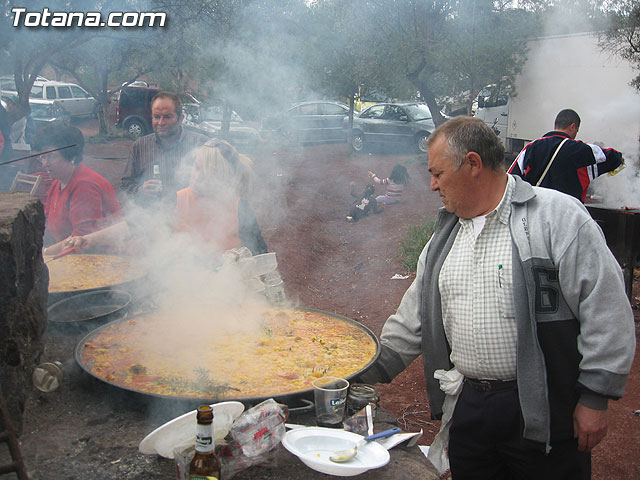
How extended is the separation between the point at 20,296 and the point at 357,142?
1778 centimetres

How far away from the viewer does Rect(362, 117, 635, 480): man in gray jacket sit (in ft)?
6.56

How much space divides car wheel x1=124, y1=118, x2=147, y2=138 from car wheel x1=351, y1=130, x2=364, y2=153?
26.2 ft

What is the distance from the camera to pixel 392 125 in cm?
1898

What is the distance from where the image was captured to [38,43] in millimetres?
9359

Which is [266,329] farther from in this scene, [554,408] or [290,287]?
[290,287]

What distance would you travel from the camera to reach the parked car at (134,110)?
67.1ft

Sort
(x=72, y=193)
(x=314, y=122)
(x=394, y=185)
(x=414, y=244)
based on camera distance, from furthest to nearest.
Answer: (x=314, y=122) < (x=394, y=185) < (x=414, y=244) < (x=72, y=193)

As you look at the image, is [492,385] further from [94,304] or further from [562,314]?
[94,304]

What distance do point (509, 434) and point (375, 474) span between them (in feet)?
1.82

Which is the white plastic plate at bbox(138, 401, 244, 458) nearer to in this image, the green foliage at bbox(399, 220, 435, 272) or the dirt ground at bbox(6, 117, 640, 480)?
Result: the dirt ground at bbox(6, 117, 640, 480)

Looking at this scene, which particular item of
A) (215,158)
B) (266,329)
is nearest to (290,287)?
(215,158)

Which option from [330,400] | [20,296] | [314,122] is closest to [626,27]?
[330,400]

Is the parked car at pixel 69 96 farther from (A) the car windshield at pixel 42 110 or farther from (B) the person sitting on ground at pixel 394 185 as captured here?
(B) the person sitting on ground at pixel 394 185

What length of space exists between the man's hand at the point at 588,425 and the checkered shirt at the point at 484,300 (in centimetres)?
27
